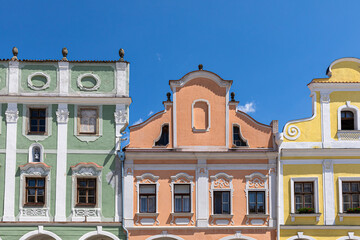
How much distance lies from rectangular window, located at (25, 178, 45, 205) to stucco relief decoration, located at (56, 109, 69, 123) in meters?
2.79

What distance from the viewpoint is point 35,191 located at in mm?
27812

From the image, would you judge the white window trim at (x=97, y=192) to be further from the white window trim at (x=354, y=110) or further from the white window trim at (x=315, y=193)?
the white window trim at (x=354, y=110)

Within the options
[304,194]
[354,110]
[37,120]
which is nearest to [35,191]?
[37,120]

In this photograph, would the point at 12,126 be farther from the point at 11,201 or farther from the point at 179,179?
the point at 179,179

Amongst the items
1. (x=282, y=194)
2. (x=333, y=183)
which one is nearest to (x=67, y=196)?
(x=282, y=194)

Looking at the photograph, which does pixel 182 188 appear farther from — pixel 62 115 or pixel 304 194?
pixel 62 115

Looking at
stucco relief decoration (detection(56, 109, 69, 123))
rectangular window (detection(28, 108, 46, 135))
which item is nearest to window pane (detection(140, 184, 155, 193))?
stucco relief decoration (detection(56, 109, 69, 123))

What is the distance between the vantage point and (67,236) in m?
27.4

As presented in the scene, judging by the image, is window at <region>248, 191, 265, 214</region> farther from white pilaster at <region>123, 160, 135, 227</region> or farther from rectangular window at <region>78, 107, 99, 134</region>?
rectangular window at <region>78, 107, 99, 134</region>

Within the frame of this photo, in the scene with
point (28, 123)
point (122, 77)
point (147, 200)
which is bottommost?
point (147, 200)

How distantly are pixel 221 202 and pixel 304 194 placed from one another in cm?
382

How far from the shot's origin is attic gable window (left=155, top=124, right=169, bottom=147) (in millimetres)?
28641

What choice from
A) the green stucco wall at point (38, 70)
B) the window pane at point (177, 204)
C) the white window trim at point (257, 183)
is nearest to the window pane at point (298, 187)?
the white window trim at point (257, 183)

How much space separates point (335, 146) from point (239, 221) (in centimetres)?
562
